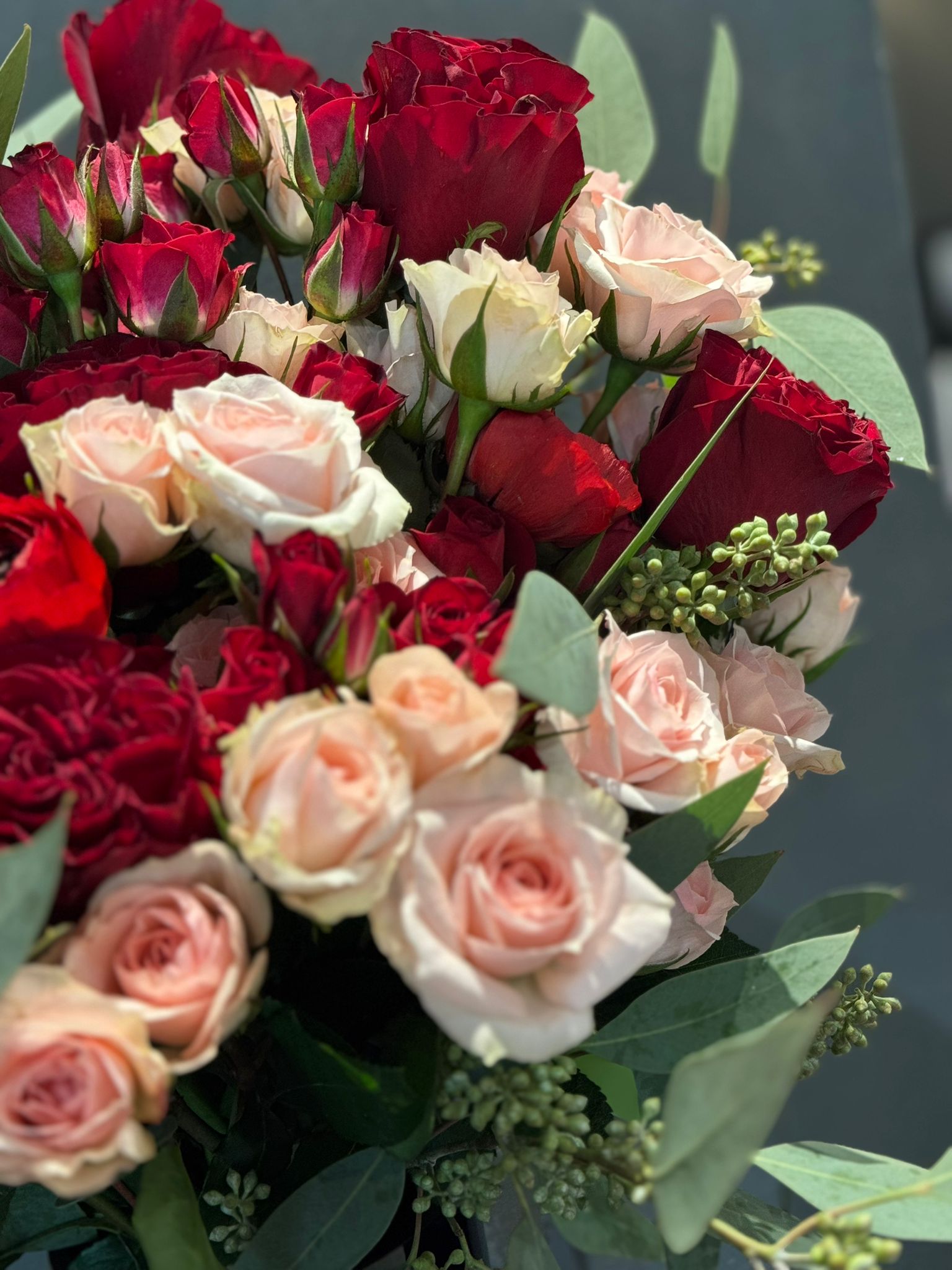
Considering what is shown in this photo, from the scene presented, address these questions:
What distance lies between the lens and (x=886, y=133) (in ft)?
3.13

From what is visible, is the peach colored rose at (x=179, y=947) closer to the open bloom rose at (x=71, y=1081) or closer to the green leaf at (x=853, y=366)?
the open bloom rose at (x=71, y=1081)

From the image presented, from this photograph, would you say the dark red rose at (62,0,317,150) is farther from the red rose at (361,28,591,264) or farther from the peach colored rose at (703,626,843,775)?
the peach colored rose at (703,626,843,775)

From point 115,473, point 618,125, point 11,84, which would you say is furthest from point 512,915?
point 618,125

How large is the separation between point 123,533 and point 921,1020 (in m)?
0.72

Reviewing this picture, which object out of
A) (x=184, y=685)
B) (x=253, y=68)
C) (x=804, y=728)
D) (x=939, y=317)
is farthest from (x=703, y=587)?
(x=939, y=317)

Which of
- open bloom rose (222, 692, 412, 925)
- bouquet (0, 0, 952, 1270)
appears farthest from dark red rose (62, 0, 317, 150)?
open bloom rose (222, 692, 412, 925)

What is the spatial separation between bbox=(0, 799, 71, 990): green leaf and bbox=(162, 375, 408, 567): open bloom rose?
0.10 metres

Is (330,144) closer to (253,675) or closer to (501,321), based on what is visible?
(501,321)

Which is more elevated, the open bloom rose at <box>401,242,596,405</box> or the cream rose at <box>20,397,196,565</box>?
the open bloom rose at <box>401,242,596,405</box>

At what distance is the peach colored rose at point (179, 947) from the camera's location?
26 cm

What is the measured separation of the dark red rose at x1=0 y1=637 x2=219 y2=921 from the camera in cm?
27

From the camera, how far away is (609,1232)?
336 mm

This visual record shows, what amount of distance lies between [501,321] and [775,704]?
0.17m

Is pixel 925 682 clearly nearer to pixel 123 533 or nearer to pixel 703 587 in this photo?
pixel 703 587
